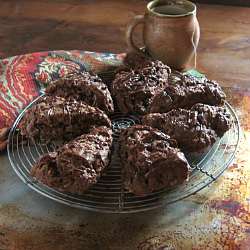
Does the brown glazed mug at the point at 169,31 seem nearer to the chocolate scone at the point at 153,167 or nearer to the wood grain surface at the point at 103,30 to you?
the wood grain surface at the point at 103,30

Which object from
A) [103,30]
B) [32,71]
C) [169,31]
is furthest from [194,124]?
[103,30]

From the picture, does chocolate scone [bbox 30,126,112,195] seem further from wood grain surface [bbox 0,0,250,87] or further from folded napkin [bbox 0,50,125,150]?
wood grain surface [bbox 0,0,250,87]

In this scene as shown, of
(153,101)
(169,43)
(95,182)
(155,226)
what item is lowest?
(155,226)

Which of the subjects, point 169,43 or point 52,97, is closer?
point 52,97

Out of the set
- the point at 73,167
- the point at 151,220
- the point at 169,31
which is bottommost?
the point at 151,220

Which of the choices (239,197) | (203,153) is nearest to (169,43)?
(203,153)

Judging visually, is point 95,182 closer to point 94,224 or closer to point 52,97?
point 94,224

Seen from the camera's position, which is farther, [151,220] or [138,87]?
[138,87]

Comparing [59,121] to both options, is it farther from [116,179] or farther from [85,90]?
[116,179]
